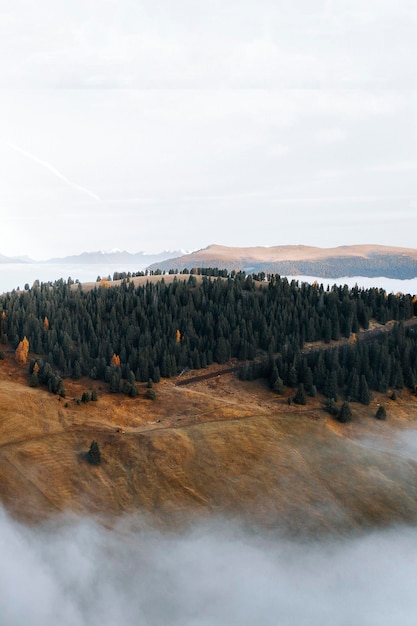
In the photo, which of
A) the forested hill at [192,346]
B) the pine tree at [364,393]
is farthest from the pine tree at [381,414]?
the forested hill at [192,346]

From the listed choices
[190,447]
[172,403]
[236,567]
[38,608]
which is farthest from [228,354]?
[38,608]

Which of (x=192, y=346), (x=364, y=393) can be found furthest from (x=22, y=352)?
Answer: (x=364, y=393)

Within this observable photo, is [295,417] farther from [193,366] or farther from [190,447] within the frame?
[193,366]

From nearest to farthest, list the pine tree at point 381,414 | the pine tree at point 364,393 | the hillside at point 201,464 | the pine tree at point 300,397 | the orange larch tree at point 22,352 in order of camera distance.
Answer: the hillside at point 201,464 < the pine tree at point 381,414 < the pine tree at point 300,397 < the pine tree at point 364,393 < the orange larch tree at point 22,352

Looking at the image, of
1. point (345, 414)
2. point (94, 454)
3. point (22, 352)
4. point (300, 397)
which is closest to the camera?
point (94, 454)

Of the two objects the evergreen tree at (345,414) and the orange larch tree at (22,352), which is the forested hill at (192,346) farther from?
the evergreen tree at (345,414)

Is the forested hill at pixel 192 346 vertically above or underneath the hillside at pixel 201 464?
above

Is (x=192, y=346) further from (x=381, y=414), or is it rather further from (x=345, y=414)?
(x=381, y=414)

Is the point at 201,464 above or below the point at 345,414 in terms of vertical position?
below
